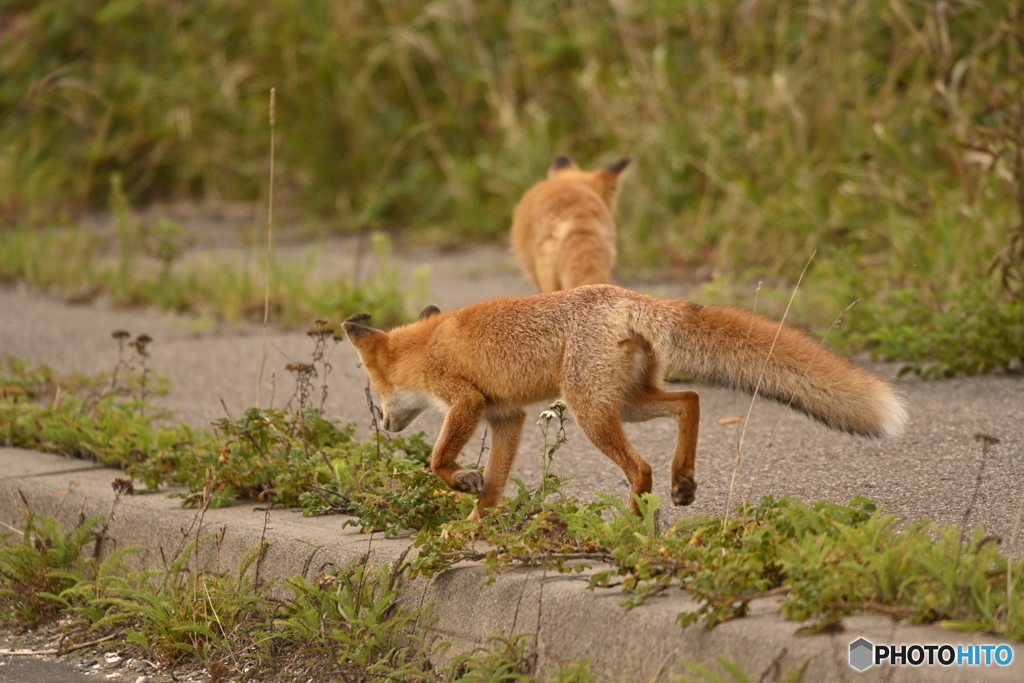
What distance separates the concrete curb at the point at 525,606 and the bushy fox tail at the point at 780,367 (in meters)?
0.79

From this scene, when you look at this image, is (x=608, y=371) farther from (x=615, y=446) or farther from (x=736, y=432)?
(x=736, y=432)

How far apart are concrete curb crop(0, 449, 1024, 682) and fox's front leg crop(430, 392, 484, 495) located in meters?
0.35

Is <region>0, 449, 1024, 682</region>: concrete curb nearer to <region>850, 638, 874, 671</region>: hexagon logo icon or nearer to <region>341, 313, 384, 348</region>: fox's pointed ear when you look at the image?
<region>850, 638, 874, 671</region>: hexagon logo icon

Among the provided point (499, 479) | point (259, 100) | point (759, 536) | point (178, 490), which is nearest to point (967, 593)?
point (759, 536)

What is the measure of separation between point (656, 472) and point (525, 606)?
66.0 inches

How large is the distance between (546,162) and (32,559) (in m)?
8.22

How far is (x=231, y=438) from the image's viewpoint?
5426mm

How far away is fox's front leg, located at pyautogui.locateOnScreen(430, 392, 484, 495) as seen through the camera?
4336 mm

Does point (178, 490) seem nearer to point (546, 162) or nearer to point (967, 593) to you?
point (967, 593)

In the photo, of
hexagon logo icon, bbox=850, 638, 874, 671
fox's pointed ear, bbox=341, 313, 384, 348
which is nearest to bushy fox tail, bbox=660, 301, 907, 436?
hexagon logo icon, bbox=850, 638, 874, 671

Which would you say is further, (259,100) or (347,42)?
(259,100)

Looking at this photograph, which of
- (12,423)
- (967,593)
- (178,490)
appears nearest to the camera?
(967,593)

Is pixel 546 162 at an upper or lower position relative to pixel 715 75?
lower

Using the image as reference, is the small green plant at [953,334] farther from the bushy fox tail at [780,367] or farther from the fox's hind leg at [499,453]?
the fox's hind leg at [499,453]
